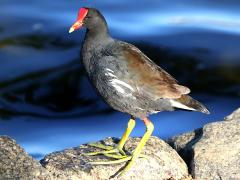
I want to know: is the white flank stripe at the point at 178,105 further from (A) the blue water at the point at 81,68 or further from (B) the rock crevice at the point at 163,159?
(A) the blue water at the point at 81,68

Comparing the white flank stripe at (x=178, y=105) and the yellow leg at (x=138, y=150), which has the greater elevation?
the white flank stripe at (x=178, y=105)

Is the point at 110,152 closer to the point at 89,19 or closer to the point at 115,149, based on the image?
the point at 115,149

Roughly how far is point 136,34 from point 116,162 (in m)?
8.10

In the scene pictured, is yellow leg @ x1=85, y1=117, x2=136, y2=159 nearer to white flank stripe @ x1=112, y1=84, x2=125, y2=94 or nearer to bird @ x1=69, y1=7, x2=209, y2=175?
bird @ x1=69, y1=7, x2=209, y2=175

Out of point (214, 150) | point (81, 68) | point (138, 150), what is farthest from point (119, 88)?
point (81, 68)

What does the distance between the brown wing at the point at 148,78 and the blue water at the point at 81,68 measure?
4.07 m

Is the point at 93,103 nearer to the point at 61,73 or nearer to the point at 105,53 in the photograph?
the point at 61,73

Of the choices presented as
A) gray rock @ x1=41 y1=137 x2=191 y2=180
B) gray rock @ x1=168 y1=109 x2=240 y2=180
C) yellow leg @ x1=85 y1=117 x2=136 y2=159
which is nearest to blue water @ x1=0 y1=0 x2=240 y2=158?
gray rock @ x1=168 y1=109 x2=240 y2=180

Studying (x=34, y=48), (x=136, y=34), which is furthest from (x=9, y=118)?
(x=136, y=34)

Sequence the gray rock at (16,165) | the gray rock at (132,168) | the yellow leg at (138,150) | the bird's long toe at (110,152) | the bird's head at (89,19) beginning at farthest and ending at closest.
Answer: the bird's head at (89,19), the bird's long toe at (110,152), the yellow leg at (138,150), the gray rock at (132,168), the gray rock at (16,165)

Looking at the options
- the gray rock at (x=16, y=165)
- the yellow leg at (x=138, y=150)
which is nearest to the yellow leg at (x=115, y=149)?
the yellow leg at (x=138, y=150)

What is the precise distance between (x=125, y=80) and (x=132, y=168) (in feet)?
2.47

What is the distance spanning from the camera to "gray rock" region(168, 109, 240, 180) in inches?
235

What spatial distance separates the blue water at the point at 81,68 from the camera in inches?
430
